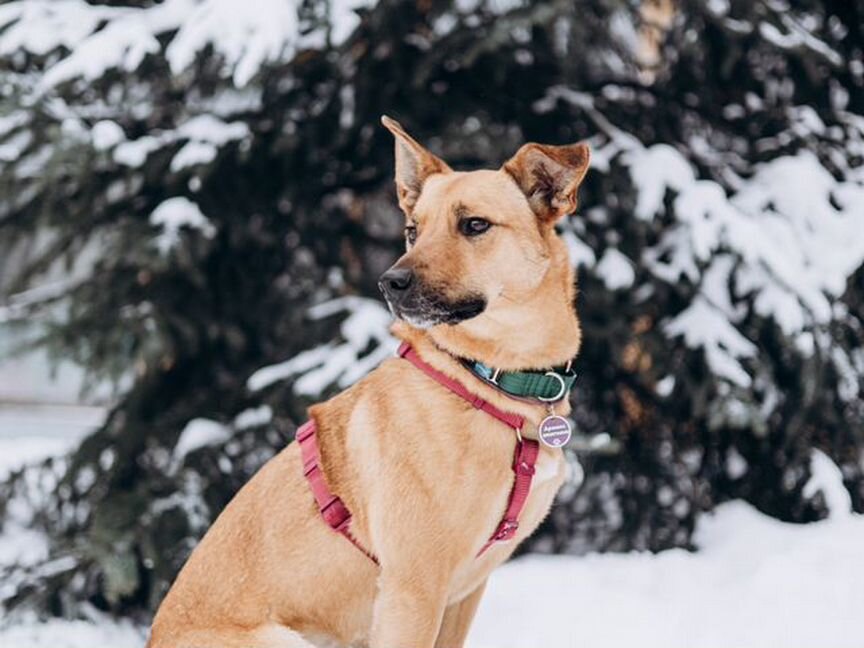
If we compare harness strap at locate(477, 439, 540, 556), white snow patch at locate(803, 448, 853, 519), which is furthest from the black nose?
white snow patch at locate(803, 448, 853, 519)

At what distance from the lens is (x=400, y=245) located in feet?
18.4

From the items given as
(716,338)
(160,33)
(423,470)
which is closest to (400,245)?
(160,33)

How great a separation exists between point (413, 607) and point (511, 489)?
0.40 metres

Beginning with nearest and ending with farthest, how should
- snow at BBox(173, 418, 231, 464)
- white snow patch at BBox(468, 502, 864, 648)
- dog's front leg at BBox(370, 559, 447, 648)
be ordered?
dog's front leg at BBox(370, 559, 447, 648) → white snow patch at BBox(468, 502, 864, 648) → snow at BBox(173, 418, 231, 464)

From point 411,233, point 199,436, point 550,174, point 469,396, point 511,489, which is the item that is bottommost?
point 199,436

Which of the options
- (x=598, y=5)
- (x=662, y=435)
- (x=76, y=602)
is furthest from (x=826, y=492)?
(x=76, y=602)

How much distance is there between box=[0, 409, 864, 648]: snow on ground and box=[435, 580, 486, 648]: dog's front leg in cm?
139

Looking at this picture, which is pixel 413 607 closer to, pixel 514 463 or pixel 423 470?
pixel 423 470

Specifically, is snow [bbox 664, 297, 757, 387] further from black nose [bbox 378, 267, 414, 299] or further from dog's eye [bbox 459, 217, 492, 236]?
black nose [bbox 378, 267, 414, 299]

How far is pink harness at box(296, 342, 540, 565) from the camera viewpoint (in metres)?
2.67

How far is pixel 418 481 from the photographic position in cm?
267

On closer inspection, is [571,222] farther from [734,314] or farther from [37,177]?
[37,177]

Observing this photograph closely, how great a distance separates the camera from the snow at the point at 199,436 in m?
4.98

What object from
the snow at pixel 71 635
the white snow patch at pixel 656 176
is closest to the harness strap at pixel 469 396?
the white snow patch at pixel 656 176
